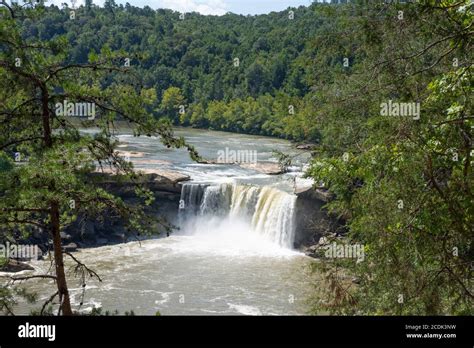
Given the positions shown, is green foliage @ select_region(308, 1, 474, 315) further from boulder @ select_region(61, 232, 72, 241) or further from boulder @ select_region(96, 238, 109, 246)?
boulder @ select_region(61, 232, 72, 241)

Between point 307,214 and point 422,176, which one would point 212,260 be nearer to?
point 307,214

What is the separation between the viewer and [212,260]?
71.4 feet

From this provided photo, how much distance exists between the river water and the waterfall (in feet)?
0.16

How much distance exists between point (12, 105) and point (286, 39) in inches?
2819

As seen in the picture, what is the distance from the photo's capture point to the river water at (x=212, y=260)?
16891 millimetres

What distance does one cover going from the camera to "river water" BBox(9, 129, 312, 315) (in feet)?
55.4

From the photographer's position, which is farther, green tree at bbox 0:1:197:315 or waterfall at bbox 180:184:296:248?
waterfall at bbox 180:184:296:248

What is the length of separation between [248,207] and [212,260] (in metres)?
5.45

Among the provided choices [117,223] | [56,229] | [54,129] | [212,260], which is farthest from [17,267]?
[56,229]

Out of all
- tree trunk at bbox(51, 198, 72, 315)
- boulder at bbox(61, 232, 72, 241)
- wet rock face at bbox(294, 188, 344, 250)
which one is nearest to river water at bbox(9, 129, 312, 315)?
wet rock face at bbox(294, 188, 344, 250)

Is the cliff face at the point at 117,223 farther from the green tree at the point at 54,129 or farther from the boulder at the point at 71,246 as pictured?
the green tree at the point at 54,129

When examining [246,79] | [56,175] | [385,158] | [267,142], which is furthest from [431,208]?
[246,79]

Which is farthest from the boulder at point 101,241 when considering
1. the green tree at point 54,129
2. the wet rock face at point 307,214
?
the green tree at point 54,129

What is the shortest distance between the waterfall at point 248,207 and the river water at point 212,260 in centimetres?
5
